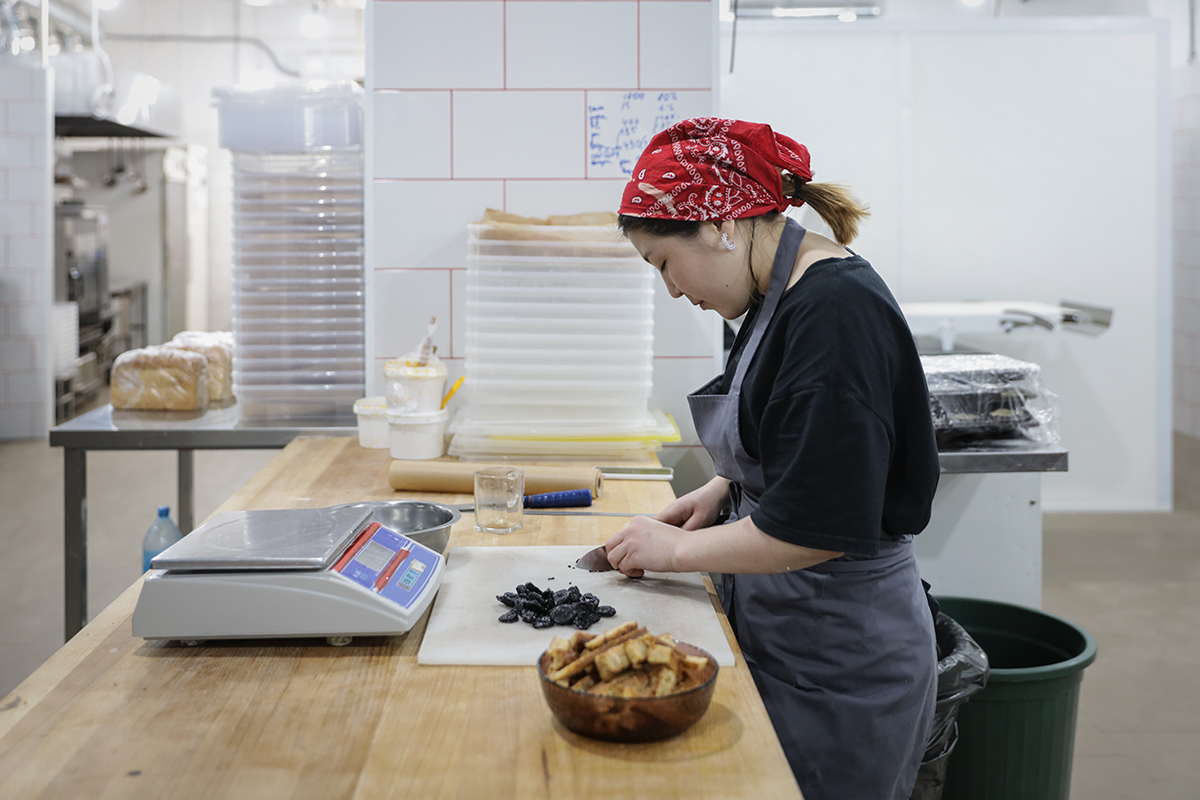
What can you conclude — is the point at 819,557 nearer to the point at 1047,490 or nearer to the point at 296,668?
the point at 296,668

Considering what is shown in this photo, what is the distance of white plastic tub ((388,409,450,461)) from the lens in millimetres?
2270

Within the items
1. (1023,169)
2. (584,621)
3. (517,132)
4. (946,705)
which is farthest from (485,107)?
(1023,169)

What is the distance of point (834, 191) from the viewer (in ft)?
4.45

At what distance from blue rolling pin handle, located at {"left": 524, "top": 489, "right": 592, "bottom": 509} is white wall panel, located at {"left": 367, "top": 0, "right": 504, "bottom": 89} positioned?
1196mm

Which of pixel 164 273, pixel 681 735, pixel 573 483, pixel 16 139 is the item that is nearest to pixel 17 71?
pixel 16 139

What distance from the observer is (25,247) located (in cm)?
637

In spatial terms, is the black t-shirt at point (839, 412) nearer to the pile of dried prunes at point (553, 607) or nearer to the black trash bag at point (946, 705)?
the pile of dried prunes at point (553, 607)

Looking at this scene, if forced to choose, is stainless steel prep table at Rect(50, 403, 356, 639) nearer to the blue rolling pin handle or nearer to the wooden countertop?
the blue rolling pin handle

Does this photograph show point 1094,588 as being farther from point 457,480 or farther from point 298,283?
point 298,283

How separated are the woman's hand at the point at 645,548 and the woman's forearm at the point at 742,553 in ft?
0.07

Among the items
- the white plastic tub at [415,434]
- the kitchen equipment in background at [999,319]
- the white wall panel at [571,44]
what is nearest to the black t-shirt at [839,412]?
the white plastic tub at [415,434]

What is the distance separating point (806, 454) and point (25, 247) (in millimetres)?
6625

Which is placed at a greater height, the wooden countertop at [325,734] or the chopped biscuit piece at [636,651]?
the chopped biscuit piece at [636,651]

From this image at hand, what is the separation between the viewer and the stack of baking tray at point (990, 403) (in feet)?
7.88
